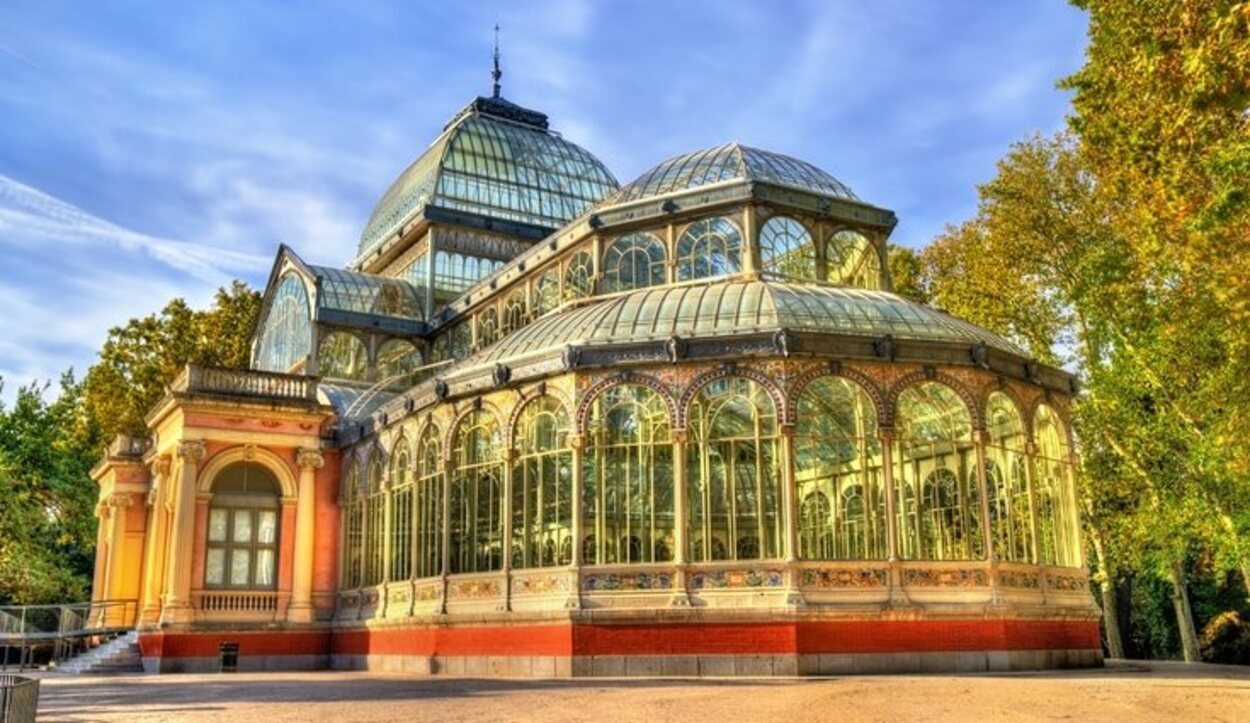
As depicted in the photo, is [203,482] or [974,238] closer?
[203,482]

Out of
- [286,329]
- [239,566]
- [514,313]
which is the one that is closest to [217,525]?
[239,566]

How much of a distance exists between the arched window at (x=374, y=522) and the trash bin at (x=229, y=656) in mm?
3784

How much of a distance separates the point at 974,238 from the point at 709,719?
89.8 feet

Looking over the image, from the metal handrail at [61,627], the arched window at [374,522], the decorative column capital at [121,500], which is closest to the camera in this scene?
the arched window at [374,522]

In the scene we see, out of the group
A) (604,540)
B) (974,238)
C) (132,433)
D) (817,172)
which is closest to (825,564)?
(604,540)

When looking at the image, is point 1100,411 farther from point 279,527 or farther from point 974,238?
point 279,527

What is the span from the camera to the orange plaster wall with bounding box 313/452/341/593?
30.9 metres

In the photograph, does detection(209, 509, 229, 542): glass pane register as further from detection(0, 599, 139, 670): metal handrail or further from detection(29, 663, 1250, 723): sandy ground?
detection(29, 663, 1250, 723): sandy ground

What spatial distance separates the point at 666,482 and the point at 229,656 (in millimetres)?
14158

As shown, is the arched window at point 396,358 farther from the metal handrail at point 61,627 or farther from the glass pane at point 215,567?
the metal handrail at point 61,627

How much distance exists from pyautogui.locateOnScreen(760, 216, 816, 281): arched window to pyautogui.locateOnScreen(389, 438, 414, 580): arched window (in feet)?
33.2

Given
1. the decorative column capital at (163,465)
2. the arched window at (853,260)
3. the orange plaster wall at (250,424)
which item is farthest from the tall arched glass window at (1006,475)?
the decorative column capital at (163,465)

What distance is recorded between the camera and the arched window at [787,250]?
26.9 m

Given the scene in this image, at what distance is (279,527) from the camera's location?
1220 inches
